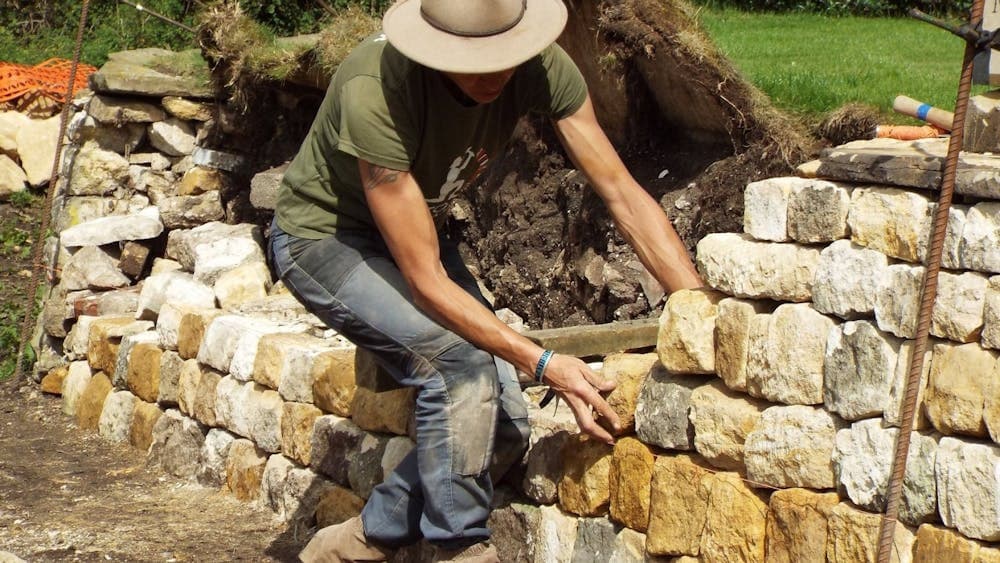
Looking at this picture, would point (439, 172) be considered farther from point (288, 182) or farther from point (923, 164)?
point (923, 164)

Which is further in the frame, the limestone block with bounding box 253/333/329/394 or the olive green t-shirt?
the limestone block with bounding box 253/333/329/394

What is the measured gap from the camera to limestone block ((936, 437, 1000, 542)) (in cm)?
298

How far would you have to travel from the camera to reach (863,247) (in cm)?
335

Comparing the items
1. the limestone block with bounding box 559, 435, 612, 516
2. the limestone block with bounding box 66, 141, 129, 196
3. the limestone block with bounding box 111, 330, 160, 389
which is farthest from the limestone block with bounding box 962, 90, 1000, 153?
the limestone block with bounding box 66, 141, 129, 196

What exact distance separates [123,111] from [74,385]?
6.40 feet

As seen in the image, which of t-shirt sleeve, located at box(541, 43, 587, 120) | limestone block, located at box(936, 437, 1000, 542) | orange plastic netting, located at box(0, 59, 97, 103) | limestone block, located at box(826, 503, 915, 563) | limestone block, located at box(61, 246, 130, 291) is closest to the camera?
limestone block, located at box(936, 437, 1000, 542)

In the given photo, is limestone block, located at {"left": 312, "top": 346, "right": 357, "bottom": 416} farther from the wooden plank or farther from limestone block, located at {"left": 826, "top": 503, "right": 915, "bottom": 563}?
limestone block, located at {"left": 826, "top": 503, "right": 915, "bottom": 563}

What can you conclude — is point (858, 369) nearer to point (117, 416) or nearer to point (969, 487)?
point (969, 487)

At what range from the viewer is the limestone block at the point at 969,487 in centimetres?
298

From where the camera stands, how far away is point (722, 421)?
3.72 m

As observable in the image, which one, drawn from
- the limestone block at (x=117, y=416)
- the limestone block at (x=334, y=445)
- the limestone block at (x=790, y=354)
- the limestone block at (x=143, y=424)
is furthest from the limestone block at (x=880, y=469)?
the limestone block at (x=117, y=416)

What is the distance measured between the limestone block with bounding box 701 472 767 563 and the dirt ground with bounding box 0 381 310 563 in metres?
2.23

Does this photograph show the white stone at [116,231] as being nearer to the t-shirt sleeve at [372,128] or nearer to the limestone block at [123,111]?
the limestone block at [123,111]

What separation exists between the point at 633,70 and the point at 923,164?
105 inches
